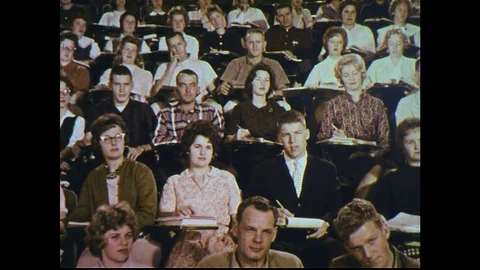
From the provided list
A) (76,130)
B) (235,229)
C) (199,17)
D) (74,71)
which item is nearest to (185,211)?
(235,229)

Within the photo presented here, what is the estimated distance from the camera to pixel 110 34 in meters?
5.01

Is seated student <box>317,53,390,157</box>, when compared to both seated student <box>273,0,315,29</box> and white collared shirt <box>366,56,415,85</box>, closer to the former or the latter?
white collared shirt <box>366,56,415,85</box>

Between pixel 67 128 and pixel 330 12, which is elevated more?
pixel 330 12

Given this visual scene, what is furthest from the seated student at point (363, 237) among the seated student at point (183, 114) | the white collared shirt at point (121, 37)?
the white collared shirt at point (121, 37)

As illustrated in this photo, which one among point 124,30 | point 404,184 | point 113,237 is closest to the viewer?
point 404,184

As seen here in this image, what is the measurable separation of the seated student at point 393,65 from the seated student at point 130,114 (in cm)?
171

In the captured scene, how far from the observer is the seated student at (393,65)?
480 cm

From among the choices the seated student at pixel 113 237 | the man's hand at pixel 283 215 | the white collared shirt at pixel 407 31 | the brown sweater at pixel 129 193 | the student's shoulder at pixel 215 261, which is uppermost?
the white collared shirt at pixel 407 31

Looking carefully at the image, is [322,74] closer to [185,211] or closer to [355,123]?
[355,123]

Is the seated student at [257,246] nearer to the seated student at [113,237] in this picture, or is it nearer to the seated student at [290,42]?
the seated student at [113,237]

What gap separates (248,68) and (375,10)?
1.06 meters

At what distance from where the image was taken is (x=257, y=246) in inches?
186
